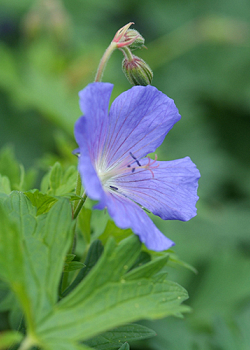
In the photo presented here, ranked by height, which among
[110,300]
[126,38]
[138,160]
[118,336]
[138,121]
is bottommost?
[118,336]

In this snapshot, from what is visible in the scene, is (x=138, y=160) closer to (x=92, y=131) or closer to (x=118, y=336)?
(x=92, y=131)

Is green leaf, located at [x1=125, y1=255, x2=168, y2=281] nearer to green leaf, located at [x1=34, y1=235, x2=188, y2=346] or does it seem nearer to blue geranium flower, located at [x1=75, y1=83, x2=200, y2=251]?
green leaf, located at [x1=34, y1=235, x2=188, y2=346]

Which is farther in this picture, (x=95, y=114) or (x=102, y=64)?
(x=102, y=64)

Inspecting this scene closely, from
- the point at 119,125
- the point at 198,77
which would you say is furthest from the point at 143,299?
the point at 198,77

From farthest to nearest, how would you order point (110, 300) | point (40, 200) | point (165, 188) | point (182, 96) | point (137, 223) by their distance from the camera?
point (182, 96) → point (165, 188) → point (40, 200) → point (137, 223) → point (110, 300)

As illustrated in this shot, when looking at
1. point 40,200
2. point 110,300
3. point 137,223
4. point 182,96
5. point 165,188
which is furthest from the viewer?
point 182,96

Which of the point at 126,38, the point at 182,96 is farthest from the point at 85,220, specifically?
the point at 182,96

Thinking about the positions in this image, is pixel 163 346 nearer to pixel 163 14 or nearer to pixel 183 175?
pixel 183 175
